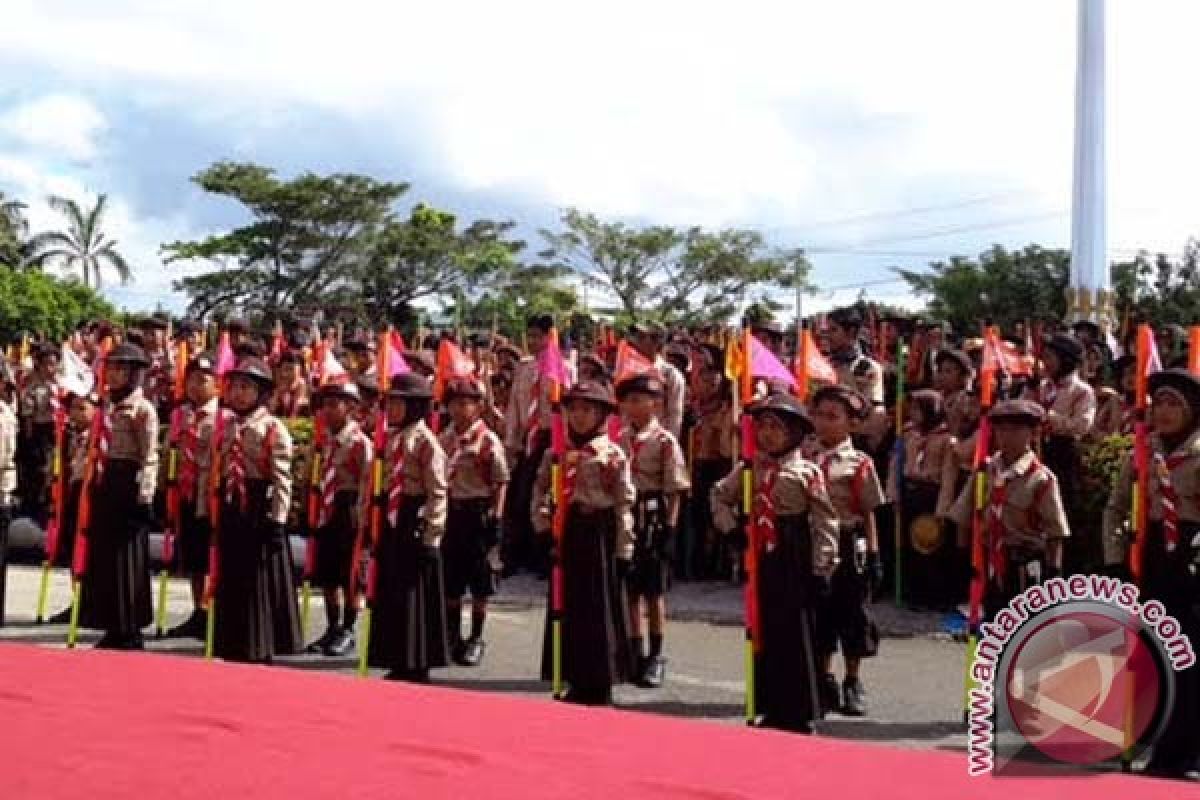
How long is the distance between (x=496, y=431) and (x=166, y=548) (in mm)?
3906

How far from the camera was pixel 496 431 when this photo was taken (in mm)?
13617

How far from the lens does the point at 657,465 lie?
8.95m

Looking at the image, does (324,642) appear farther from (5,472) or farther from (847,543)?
(847,543)

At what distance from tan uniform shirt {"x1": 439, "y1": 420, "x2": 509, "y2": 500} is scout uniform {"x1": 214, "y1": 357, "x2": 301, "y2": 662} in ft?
3.57

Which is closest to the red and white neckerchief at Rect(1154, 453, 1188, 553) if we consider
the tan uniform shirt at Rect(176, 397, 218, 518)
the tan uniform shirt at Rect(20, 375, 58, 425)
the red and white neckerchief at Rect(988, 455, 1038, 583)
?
the red and white neckerchief at Rect(988, 455, 1038, 583)

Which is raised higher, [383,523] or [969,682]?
[383,523]

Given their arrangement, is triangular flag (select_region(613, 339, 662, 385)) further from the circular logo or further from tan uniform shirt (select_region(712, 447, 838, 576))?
the circular logo

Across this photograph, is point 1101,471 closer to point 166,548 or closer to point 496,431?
point 496,431

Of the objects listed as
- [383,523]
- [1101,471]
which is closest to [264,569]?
[383,523]

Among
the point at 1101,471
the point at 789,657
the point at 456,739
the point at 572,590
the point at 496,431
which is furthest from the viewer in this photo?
the point at 496,431

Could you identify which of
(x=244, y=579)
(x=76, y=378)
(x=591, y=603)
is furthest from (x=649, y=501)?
(x=76, y=378)

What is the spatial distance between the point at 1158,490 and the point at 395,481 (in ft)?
14.5

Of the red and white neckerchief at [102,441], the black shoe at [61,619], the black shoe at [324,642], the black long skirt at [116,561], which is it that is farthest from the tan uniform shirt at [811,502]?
the black shoe at [61,619]

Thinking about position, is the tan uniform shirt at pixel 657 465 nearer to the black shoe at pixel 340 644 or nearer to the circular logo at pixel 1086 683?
the circular logo at pixel 1086 683
